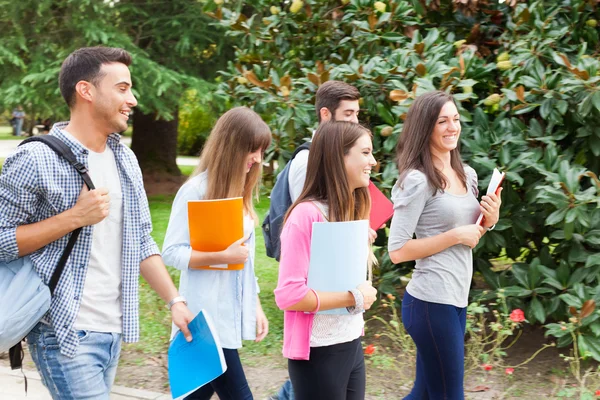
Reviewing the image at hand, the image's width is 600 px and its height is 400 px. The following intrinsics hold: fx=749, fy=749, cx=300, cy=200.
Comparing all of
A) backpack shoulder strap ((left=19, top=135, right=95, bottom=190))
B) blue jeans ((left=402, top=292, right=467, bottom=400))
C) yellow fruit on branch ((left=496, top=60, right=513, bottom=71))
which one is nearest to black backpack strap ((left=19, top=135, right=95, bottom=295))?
backpack shoulder strap ((left=19, top=135, right=95, bottom=190))

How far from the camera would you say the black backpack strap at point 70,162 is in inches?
100

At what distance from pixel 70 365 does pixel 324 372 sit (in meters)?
0.92

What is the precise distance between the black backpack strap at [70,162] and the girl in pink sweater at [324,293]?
2.46 ft

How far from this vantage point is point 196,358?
118 inches

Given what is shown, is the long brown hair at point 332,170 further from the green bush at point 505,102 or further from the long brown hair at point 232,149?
→ the green bush at point 505,102

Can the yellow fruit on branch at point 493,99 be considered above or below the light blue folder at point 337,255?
above

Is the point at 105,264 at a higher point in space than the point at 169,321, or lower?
higher

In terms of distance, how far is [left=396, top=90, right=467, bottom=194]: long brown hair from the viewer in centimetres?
353

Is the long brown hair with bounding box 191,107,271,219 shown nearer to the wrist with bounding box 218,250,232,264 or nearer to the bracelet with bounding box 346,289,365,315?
the wrist with bounding box 218,250,232,264

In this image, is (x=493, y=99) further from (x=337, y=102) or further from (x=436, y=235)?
(x=436, y=235)

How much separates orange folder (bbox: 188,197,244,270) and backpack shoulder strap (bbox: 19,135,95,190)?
2.28ft

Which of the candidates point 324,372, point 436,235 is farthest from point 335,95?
point 324,372

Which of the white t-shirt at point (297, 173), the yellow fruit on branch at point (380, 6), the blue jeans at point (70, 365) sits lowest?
the blue jeans at point (70, 365)

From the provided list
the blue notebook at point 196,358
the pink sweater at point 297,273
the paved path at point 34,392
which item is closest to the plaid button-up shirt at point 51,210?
the blue notebook at point 196,358
